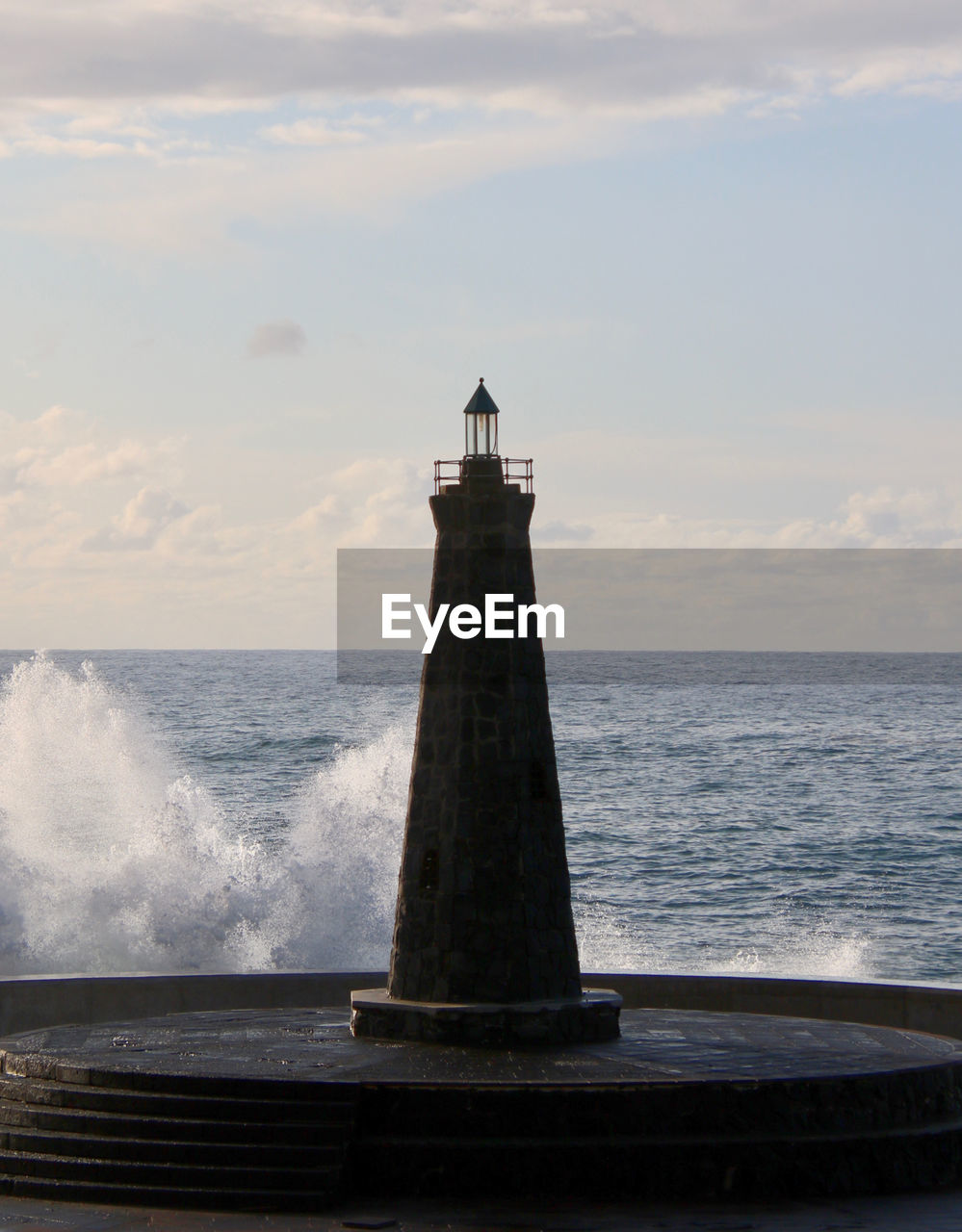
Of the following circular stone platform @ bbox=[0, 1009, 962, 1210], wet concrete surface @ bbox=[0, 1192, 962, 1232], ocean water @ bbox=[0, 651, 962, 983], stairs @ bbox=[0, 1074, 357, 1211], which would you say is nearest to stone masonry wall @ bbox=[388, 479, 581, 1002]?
circular stone platform @ bbox=[0, 1009, 962, 1210]

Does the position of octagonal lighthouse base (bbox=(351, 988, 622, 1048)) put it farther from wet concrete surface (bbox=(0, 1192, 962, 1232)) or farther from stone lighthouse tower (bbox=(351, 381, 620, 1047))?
wet concrete surface (bbox=(0, 1192, 962, 1232))

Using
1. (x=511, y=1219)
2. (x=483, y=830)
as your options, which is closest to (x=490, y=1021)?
(x=483, y=830)

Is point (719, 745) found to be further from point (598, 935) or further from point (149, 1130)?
point (149, 1130)

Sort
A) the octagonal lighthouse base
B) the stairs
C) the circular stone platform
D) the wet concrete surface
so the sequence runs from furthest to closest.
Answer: the octagonal lighthouse base → the circular stone platform → the stairs → the wet concrete surface

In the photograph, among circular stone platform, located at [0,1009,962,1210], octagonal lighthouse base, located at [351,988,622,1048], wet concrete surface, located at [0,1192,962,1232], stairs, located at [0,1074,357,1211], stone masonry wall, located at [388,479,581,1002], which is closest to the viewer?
wet concrete surface, located at [0,1192,962,1232]

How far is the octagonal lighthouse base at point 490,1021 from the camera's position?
15.0 metres

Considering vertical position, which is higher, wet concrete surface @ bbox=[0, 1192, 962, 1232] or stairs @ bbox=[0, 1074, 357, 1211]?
stairs @ bbox=[0, 1074, 357, 1211]

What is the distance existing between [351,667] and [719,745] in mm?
78274

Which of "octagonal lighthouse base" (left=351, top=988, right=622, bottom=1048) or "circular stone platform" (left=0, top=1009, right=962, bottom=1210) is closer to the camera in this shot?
"circular stone platform" (left=0, top=1009, right=962, bottom=1210)

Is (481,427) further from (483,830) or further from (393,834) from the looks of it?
(393,834)

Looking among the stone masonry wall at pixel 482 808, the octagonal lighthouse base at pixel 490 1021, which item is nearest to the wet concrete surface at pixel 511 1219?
the octagonal lighthouse base at pixel 490 1021

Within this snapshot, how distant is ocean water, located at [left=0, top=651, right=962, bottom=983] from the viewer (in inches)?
1193

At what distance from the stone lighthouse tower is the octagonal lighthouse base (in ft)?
0.04

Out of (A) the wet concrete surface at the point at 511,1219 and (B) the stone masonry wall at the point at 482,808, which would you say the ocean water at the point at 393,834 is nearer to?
(B) the stone masonry wall at the point at 482,808
